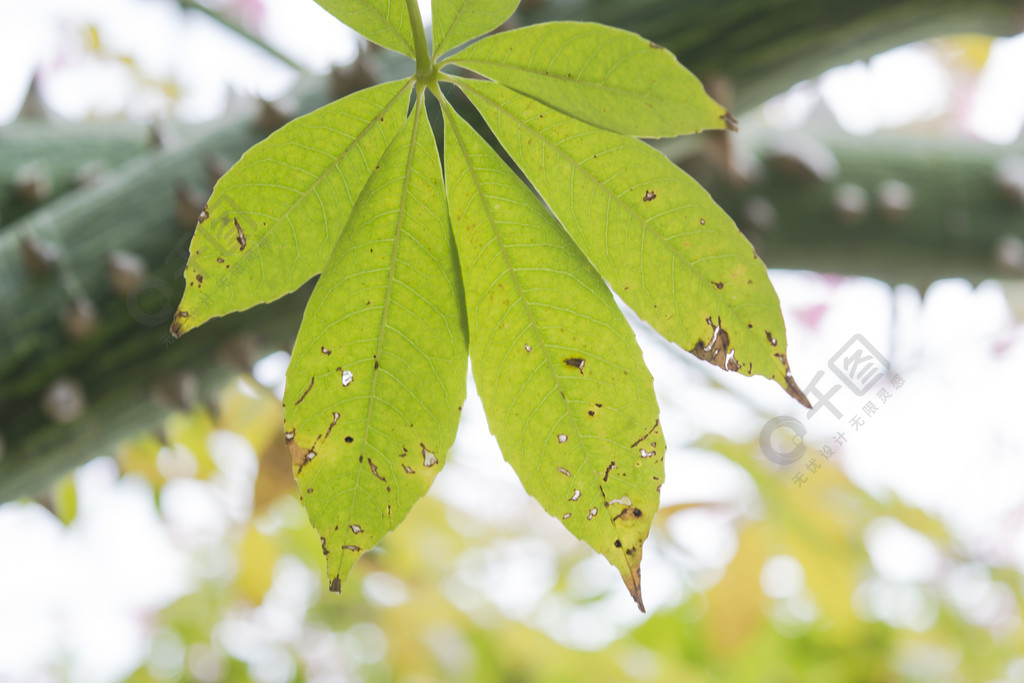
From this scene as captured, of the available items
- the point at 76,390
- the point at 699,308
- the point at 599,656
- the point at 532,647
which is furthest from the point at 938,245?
the point at 532,647

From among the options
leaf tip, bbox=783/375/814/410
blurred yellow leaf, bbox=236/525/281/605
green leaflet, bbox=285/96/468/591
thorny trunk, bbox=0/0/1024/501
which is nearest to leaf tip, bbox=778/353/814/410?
leaf tip, bbox=783/375/814/410

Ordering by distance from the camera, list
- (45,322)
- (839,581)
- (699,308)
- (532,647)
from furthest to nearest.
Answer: (532,647) < (839,581) < (45,322) < (699,308)

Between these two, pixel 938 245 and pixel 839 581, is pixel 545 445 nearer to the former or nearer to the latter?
pixel 938 245

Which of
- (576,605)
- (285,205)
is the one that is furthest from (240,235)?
(576,605)

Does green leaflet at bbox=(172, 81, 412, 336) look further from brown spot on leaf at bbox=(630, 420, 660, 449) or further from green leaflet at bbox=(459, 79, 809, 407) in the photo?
brown spot on leaf at bbox=(630, 420, 660, 449)

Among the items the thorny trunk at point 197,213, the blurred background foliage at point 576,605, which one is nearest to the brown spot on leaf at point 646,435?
the thorny trunk at point 197,213

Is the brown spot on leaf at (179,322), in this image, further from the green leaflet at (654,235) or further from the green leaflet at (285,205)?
the green leaflet at (654,235)
